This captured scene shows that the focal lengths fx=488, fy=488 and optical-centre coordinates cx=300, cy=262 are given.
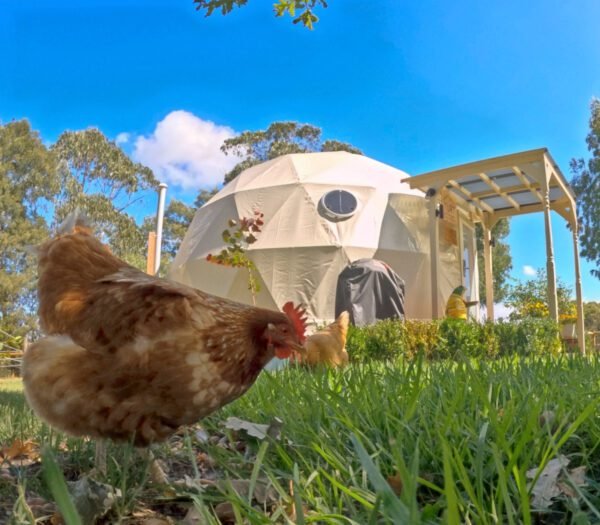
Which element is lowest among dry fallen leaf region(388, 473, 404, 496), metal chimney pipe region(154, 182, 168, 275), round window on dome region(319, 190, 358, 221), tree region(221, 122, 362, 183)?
dry fallen leaf region(388, 473, 404, 496)

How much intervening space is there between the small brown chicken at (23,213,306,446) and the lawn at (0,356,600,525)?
141 millimetres

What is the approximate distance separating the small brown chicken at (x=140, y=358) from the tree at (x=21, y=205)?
27405mm

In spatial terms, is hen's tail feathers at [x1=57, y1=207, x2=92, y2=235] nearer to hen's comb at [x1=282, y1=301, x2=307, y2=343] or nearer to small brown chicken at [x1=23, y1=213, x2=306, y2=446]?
small brown chicken at [x1=23, y1=213, x2=306, y2=446]

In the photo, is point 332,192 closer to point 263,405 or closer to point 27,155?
point 263,405

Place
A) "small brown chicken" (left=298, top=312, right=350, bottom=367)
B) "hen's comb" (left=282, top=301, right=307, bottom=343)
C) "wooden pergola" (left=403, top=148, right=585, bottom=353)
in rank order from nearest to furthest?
"hen's comb" (left=282, top=301, right=307, bottom=343)
"small brown chicken" (left=298, top=312, right=350, bottom=367)
"wooden pergola" (left=403, top=148, right=585, bottom=353)

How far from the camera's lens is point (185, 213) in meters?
35.1

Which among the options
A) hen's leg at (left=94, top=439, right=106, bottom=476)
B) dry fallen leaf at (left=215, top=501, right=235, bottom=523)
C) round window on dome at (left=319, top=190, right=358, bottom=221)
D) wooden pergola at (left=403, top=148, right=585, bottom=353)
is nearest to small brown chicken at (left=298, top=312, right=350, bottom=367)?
hen's leg at (left=94, top=439, right=106, bottom=476)

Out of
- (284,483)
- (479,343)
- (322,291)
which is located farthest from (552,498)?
(322,291)

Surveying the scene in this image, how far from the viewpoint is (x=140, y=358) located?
1.70 m

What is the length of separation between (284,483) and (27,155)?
30386 millimetres

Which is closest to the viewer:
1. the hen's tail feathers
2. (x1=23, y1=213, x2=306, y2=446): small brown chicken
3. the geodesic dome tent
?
(x1=23, y1=213, x2=306, y2=446): small brown chicken

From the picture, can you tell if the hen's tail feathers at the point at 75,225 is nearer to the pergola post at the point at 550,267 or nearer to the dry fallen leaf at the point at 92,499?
the dry fallen leaf at the point at 92,499

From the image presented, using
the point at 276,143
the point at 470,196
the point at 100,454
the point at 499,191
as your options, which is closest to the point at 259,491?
the point at 100,454

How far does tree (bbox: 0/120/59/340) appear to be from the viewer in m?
25.9
